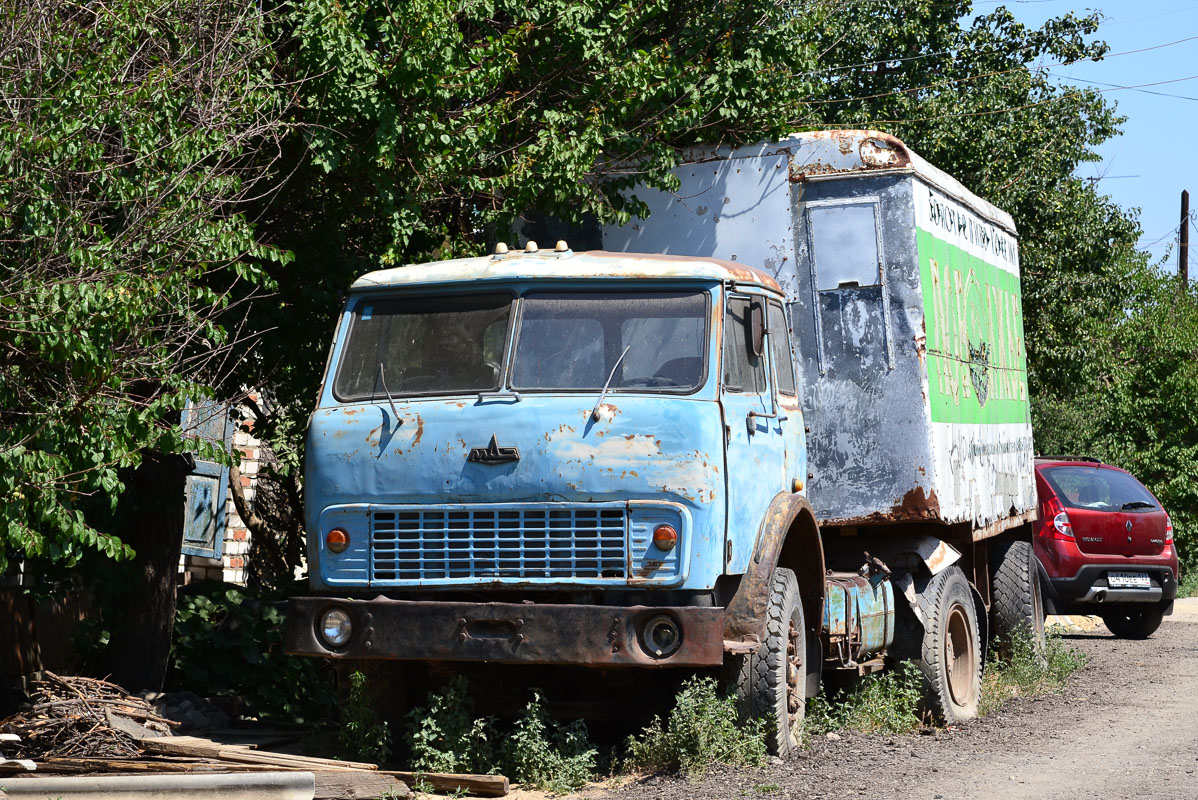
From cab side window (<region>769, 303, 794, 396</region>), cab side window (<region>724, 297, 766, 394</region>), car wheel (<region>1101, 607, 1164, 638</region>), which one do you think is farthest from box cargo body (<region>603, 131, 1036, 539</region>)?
car wheel (<region>1101, 607, 1164, 638</region>)

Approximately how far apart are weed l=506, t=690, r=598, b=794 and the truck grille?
2.20ft

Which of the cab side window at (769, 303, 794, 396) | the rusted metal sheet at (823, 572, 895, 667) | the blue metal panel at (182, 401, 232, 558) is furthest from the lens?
the blue metal panel at (182, 401, 232, 558)

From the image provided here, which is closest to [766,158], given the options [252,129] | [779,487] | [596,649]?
[779,487]

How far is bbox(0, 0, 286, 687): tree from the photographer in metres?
6.34

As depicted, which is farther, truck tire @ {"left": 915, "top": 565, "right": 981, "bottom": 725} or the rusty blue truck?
truck tire @ {"left": 915, "top": 565, "right": 981, "bottom": 725}

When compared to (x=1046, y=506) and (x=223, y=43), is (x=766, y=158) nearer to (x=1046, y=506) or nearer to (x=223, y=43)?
(x=223, y=43)

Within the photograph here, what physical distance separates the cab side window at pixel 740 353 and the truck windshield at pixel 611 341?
0.17 metres

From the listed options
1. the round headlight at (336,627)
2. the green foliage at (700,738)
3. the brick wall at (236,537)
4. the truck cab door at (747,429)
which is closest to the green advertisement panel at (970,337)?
the truck cab door at (747,429)

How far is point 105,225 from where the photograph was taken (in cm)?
717

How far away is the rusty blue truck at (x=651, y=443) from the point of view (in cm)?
666

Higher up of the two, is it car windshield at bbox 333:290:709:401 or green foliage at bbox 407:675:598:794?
car windshield at bbox 333:290:709:401

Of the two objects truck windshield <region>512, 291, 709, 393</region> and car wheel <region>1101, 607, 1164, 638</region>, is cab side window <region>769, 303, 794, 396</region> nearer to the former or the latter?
truck windshield <region>512, 291, 709, 393</region>

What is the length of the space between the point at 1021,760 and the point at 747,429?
92.8 inches

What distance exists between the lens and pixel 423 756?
22.5 feet
